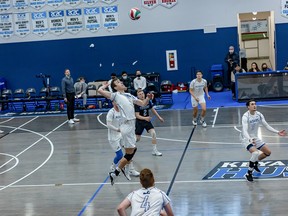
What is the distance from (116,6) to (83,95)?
667 centimetres

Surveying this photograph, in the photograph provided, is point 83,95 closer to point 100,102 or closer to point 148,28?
point 100,102

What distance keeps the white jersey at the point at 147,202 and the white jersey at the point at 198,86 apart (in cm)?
1326

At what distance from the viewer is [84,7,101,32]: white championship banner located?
105ft

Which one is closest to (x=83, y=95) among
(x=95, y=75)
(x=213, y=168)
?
(x=95, y=75)

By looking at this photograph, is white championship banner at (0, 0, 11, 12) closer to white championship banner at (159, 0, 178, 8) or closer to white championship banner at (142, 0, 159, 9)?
white championship banner at (142, 0, 159, 9)

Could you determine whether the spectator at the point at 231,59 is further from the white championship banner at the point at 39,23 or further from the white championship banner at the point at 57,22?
the white championship banner at the point at 39,23

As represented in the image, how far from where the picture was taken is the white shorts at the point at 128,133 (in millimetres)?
13672

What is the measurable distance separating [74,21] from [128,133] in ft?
64.5

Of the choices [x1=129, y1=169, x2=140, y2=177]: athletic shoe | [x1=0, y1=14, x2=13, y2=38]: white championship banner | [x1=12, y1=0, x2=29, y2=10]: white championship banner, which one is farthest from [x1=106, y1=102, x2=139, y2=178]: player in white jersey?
[x1=0, y1=14, x2=13, y2=38]: white championship banner

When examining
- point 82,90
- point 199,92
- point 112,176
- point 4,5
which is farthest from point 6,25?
point 112,176

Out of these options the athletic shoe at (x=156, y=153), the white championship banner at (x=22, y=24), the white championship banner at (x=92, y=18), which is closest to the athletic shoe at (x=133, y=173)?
the athletic shoe at (x=156, y=153)

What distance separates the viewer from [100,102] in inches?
1107

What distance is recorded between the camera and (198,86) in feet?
68.6

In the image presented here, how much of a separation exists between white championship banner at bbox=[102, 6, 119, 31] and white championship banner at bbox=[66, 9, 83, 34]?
1.36 metres
